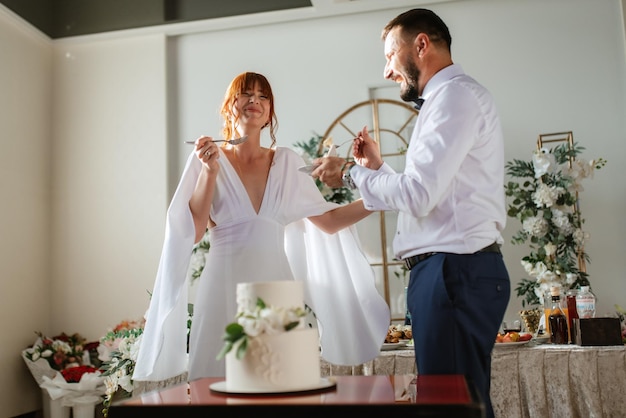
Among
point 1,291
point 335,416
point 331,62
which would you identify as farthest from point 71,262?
point 335,416

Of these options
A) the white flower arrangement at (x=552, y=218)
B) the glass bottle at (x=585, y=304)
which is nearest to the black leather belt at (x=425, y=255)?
the glass bottle at (x=585, y=304)

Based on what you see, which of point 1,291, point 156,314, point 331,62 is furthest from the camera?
point 331,62

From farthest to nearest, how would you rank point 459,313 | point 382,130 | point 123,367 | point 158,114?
point 158,114 < point 382,130 < point 123,367 < point 459,313

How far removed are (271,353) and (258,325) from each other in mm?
68

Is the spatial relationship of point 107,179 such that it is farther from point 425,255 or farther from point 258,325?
point 258,325

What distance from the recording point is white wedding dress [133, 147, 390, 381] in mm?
2617

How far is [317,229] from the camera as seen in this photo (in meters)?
2.94

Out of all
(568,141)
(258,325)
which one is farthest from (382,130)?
(258,325)

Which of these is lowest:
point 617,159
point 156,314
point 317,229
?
point 156,314

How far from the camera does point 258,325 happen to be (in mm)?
1456

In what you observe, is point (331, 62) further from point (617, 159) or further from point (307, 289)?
point (307, 289)

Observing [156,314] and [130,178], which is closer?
[156,314]

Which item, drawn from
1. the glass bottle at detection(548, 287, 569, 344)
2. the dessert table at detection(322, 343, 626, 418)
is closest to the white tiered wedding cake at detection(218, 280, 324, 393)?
the dessert table at detection(322, 343, 626, 418)

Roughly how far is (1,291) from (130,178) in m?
1.38
